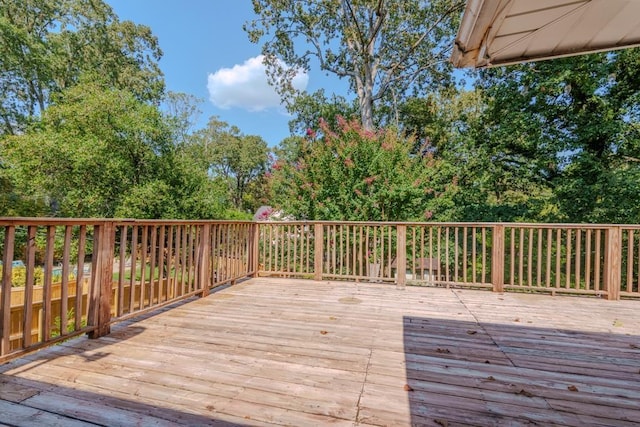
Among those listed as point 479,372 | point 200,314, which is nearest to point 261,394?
point 479,372

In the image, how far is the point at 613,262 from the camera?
3781 mm

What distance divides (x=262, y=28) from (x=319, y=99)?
360cm

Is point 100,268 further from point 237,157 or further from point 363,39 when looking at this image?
point 237,157

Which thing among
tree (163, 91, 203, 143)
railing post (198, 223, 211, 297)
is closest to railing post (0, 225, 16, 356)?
railing post (198, 223, 211, 297)

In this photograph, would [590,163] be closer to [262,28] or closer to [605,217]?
[605,217]

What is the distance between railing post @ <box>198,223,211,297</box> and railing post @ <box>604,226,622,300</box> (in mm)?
4919

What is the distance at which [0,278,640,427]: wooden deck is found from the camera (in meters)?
1.47

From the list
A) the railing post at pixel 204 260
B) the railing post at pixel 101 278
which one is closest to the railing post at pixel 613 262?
the railing post at pixel 204 260

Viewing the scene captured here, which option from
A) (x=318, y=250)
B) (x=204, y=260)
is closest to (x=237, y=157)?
(x=318, y=250)

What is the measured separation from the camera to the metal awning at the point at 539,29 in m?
1.32

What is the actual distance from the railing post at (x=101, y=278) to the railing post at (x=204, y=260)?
127 centimetres

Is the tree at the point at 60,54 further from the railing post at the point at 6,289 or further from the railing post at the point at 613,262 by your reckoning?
the railing post at the point at 613,262

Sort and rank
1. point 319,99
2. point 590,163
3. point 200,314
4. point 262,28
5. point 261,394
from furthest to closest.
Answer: point 319,99 < point 262,28 < point 590,163 < point 200,314 < point 261,394

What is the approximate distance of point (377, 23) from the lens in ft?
29.8
